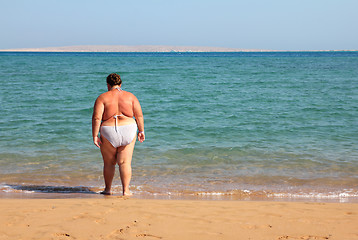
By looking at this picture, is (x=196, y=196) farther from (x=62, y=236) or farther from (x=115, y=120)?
Answer: (x=62, y=236)

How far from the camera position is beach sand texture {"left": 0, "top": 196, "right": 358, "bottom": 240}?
3.84 meters

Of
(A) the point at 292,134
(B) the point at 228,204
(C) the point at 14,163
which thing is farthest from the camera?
(A) the point at 292,134

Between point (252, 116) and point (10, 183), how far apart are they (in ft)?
27.1

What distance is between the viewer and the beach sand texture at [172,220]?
384 cm

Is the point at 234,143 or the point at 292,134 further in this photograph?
the point at 292,134

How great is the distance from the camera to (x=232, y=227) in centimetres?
407

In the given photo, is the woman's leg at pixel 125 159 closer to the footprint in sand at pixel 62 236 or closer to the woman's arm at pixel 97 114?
the woman's arm at pixel 97 114

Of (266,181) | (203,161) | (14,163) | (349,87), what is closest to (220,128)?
(203,161)

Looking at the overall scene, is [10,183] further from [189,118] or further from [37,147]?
[189,118]

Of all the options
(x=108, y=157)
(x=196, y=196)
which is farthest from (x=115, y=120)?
(x=196, y=196)

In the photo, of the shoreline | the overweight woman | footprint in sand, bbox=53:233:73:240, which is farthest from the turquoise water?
footprint in sand, bbox=53:233:73:240

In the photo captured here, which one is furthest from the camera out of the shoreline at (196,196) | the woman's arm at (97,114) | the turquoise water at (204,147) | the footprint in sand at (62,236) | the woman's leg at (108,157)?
the turquoise water at (204,147)

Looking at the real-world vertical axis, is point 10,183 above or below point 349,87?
below

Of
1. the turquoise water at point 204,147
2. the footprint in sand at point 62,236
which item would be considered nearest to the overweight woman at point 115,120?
the turquoise water at point 204,147
